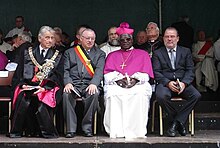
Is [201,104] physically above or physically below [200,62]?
below

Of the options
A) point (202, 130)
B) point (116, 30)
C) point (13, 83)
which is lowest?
point (202, 130)

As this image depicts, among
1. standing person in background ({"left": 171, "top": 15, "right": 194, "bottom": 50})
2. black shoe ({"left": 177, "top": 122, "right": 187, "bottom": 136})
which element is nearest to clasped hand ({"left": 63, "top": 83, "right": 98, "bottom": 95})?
black shoe ({"left": 177, "top": 122, "right": 187, "bottom": 136})

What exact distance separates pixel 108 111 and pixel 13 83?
5.03 feet

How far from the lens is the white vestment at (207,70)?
11984 mm

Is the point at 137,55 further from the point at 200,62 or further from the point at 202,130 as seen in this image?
the point at 200,62

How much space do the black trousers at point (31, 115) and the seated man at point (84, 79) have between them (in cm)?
25

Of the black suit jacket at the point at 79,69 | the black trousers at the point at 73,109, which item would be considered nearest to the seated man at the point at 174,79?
the black suit jacket at the point at 79,69

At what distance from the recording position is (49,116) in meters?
9.19

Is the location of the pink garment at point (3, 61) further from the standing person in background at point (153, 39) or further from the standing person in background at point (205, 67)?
the standing person in background at point (205, 67)

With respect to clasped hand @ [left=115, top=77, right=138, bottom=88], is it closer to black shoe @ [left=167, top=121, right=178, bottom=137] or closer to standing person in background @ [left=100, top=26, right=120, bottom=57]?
black shoe @ [left=167, top=121, right=178, bottom=137]

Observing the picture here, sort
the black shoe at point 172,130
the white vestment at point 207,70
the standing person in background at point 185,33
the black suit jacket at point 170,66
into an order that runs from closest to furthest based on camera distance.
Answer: the black shoe at point 172,130
the black suit jacket at point 170,66
the white vestment at point 207,70
the standing person in background at point 185,33

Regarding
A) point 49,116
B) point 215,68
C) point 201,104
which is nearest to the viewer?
point 49,116

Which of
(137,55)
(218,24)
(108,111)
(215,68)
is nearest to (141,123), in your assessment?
(108,111)

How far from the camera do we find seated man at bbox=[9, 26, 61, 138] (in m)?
9.19
